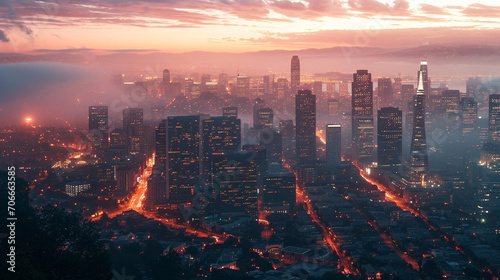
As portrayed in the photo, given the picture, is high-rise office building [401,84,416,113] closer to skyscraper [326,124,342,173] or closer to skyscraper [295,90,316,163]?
skyscraper [295,90,316,163]

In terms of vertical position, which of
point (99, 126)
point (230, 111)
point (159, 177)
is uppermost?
point (230, 111)

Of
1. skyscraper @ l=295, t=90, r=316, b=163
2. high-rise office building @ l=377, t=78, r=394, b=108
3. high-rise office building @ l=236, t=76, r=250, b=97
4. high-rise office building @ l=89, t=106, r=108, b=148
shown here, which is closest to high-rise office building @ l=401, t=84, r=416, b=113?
high-rise office building @ l=377, t=78, r=394, b=108

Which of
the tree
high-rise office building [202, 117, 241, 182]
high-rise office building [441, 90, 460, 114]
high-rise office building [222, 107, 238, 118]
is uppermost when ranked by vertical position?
high-rise office building [441, 90, 460, 114]

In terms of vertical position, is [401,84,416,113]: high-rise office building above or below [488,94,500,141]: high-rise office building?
above

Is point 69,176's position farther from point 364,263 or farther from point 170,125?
point 364,263

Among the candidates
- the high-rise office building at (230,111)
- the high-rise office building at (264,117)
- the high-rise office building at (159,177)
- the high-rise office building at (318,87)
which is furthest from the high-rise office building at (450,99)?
the high-rise office building at (159,177)

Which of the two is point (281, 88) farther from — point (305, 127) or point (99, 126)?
point (99, 126)

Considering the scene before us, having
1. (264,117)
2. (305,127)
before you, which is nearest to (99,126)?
(264,117)
